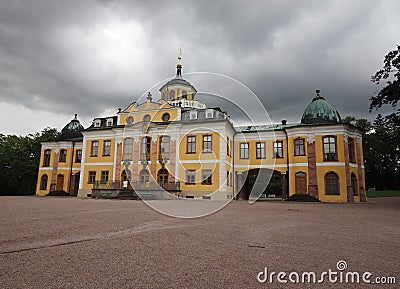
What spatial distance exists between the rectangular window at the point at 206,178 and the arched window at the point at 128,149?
8.98 metres

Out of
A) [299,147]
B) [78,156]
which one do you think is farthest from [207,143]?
[78,156]

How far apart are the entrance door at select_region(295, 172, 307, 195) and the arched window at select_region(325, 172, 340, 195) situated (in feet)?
6.86

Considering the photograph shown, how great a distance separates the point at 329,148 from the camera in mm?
29172

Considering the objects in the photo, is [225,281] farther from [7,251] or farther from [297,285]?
[7,251]

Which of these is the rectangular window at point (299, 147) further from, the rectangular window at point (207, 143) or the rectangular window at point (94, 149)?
the rectangular window at point (94, 149)

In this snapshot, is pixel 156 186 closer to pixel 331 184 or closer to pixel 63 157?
pixel 331 184

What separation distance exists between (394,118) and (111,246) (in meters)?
21.7

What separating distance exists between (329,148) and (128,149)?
73.2 ft

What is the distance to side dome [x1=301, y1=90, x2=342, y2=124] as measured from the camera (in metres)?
31.3

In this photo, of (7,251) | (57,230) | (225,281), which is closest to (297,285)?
(225,281)

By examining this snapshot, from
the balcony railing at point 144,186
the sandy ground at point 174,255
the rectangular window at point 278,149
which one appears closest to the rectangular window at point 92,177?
the balcony railing at point 144,186

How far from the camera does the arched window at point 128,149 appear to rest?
32.9 m

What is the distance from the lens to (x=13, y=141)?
48.6m

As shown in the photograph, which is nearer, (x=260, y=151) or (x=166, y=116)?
(x=260, y=151)
